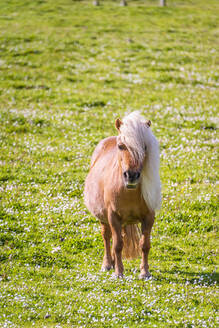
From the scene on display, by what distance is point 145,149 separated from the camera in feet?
28.3

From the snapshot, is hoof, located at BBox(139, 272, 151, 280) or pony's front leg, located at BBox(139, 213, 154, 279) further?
hoof, located at BBox(139, 272, 151, 280)

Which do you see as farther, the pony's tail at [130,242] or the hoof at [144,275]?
the pony's tail at [130,242]

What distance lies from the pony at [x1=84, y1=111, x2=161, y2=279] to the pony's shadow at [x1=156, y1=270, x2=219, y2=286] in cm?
57

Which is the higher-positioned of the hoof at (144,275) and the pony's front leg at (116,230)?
the pony's front leg at (116,230)

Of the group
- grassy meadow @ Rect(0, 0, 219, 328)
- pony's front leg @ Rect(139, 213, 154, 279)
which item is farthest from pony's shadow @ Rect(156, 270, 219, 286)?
pony's front leg @ Rect(139, 213, 154, 279)

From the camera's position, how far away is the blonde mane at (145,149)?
830cm

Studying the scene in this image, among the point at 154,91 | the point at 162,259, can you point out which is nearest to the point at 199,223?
the point at 162,259

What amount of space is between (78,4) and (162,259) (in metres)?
42.8

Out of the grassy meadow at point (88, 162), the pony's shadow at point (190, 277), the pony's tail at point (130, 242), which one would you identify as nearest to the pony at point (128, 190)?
the pony's tail at point (130, 242)

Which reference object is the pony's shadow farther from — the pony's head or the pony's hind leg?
the pony's head

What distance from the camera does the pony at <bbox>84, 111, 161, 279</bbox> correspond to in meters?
8.34

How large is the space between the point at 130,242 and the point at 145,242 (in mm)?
877

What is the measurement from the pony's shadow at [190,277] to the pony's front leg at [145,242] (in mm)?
362

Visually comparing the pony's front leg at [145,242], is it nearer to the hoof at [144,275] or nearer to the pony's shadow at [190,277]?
the hoof at [144,275]
